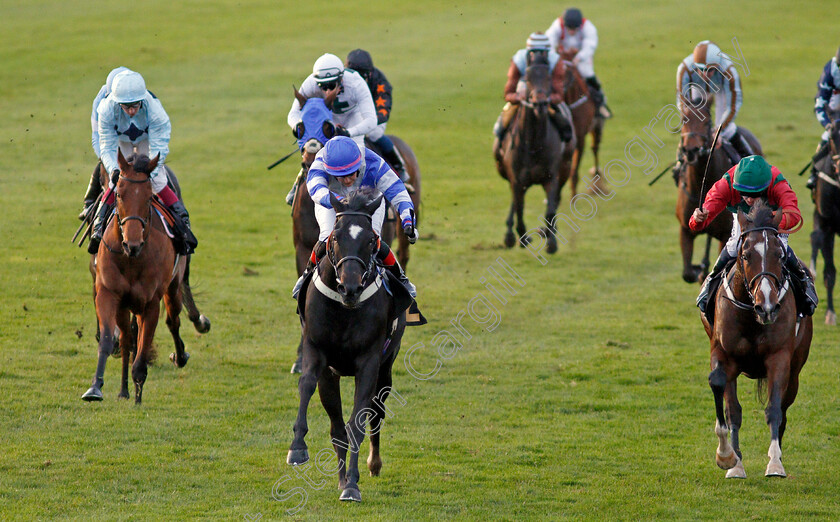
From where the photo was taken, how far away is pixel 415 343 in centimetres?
1196

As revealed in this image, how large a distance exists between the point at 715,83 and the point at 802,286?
16.0 feet

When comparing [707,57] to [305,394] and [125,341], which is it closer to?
[125,341]

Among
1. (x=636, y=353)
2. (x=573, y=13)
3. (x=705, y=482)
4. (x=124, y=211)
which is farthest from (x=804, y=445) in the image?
(x=573, y=13)

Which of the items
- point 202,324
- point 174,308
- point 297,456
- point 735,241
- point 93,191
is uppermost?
point 735,241

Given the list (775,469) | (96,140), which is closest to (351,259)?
(775,469)

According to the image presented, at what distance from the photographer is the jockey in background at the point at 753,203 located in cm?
759

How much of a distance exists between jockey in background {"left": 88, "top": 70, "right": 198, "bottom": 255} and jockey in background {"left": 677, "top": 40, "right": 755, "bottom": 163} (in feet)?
19.1

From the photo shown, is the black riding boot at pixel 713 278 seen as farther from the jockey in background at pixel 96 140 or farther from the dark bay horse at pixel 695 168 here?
the jockey in background at pixel 96 140

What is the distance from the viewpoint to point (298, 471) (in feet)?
25.7

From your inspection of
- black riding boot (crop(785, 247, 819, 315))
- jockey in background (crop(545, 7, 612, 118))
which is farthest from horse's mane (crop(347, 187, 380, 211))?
jockey in background (crop(545, 7, 612, 118))

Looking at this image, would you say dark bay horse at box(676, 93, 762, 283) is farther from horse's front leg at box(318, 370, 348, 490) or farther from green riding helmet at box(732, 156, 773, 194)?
horse's front leg at box(318, 370, 348, 490)

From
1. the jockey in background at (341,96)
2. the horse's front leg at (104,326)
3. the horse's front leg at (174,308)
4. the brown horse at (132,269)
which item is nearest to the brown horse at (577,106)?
the jockey in background at (341,96)

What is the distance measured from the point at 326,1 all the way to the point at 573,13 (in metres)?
20.4

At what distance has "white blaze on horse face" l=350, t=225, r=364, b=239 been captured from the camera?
658 centimetres
